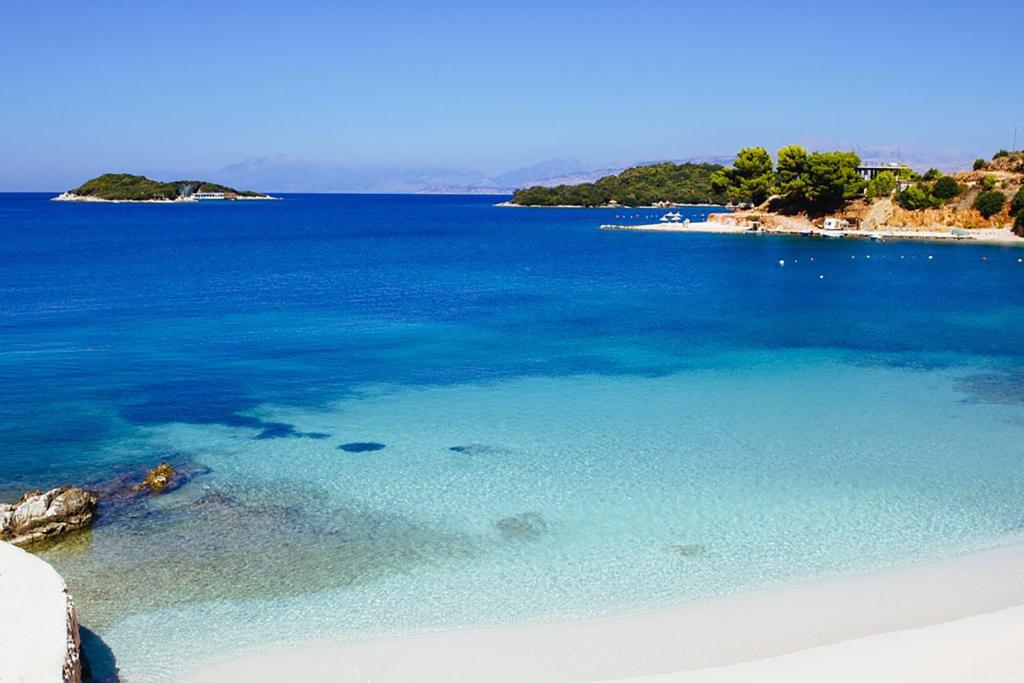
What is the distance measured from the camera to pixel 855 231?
88.8 metres

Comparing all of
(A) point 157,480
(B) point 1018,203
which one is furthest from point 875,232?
(A) point 157,480

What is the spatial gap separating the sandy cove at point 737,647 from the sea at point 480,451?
1.46ft

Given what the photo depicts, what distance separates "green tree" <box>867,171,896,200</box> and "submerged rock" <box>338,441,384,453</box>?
87052 mm

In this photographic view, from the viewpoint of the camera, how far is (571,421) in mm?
21094

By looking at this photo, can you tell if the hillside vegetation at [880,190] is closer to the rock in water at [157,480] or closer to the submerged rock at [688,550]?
the submerged rock at [688,550]

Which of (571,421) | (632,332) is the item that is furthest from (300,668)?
(632,332)

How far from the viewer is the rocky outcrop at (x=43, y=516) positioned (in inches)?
556

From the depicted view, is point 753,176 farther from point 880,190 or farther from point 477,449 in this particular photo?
point 477,449

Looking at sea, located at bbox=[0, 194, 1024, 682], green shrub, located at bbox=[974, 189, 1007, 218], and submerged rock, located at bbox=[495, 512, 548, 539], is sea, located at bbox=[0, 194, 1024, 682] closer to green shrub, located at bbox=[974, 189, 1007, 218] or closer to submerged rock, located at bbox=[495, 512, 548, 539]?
submerged rock, located at bbox=[495, 512, 548, 539]

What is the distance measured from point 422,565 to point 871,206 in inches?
3567

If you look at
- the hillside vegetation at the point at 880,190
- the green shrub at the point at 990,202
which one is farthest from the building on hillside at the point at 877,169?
the green shrub at the point at 990,202

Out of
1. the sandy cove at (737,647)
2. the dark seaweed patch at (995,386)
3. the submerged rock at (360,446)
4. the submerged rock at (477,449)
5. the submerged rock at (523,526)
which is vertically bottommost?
the sandy cove at (737,647)

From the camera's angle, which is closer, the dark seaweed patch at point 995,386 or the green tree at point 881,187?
the dark seaweed patch at point 995,386

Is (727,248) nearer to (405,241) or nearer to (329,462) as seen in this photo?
(405,241)
